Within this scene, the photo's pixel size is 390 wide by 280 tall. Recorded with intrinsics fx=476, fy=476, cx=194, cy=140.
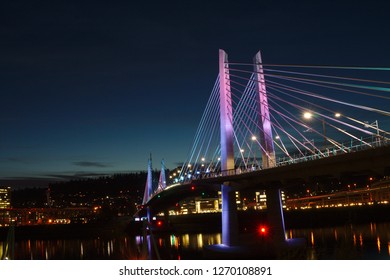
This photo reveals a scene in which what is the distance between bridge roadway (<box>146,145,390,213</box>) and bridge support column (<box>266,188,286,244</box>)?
27.2 inches

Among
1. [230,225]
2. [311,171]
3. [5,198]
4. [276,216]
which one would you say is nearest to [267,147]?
[276,216]

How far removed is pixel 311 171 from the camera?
54.6ft

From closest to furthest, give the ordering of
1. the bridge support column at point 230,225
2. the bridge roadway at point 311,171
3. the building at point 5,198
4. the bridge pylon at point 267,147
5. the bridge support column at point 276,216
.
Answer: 1. the bridge roadway at point 311,171
2. the bridge pylon at point 267,147
3. the bridge support column at point 230,225
4. the bridge support column at point 276,216
5. the building at point 5,198

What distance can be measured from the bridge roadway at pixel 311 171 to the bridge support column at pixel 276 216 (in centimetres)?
A: 69

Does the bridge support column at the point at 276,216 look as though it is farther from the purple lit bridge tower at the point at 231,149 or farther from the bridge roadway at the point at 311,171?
the bridge roadway at the point at 311,171

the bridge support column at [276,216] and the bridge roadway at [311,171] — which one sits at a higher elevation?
the bridge roadway at [311,171]

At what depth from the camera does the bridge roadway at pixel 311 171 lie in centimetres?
1375

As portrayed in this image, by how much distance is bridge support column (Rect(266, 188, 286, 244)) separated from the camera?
2092 centimetres

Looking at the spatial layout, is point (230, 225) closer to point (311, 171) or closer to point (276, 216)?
point (276, 216)

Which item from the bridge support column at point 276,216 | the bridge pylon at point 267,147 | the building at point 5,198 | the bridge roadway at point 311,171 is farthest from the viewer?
the building at point 5,198

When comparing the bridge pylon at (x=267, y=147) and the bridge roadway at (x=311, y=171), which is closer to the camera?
the bridge roadway at (x=311, y=171)

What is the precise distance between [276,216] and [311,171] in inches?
204

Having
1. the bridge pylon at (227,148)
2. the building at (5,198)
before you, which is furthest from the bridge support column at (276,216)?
the building at (5,198)
